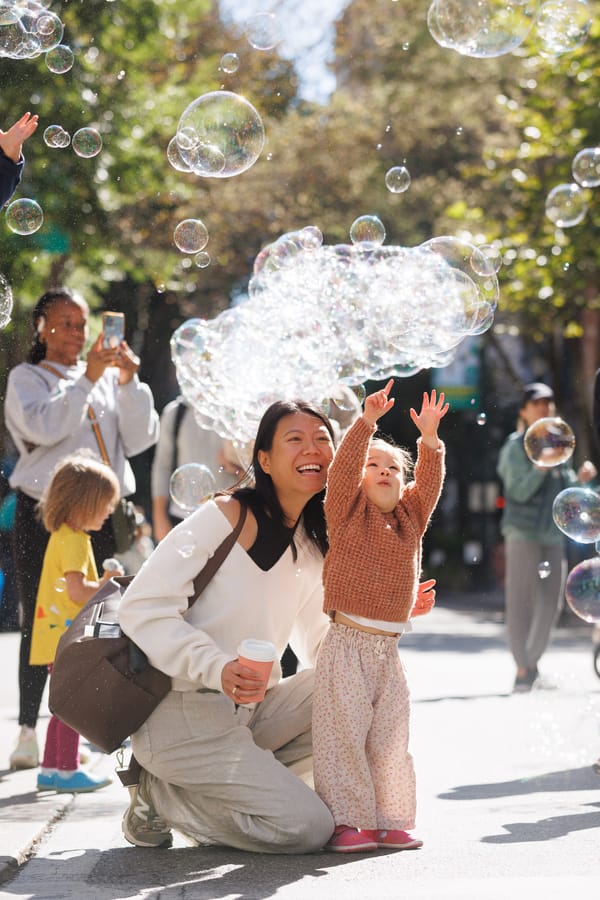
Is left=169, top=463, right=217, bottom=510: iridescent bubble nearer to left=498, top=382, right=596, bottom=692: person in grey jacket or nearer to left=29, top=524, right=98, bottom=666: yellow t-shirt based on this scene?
left=29, top=524, right=98, bottom=666: yellow t-shirt

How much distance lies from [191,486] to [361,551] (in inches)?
64.6

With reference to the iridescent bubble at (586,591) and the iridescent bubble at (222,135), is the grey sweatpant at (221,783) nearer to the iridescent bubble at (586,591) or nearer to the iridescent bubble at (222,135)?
the iridescent bubble at (586,591)

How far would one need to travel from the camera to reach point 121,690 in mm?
4930

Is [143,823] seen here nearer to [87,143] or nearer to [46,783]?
[46,783]

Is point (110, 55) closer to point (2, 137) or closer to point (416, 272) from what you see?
point (416, 272)

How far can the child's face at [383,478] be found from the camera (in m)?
5.23

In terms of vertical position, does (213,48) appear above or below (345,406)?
above

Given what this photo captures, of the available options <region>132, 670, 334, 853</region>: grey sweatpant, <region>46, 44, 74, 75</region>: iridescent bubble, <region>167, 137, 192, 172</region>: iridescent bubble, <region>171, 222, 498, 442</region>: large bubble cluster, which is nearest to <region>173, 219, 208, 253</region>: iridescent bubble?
<region>167, 137, 192, 172</region>: iridescent bubble

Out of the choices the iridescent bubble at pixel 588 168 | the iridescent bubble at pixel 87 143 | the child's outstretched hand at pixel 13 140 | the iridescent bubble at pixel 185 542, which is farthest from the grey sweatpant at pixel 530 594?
the child's outstretched hand at pixel 13 140

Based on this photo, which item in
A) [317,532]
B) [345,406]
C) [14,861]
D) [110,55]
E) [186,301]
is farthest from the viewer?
[186,301]

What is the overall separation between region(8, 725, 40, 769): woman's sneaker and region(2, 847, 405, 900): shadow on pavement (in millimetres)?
1731

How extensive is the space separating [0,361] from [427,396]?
12545 millimetres

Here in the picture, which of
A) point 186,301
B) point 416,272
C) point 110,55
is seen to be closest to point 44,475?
point 416,272

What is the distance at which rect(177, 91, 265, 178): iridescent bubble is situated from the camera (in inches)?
273
